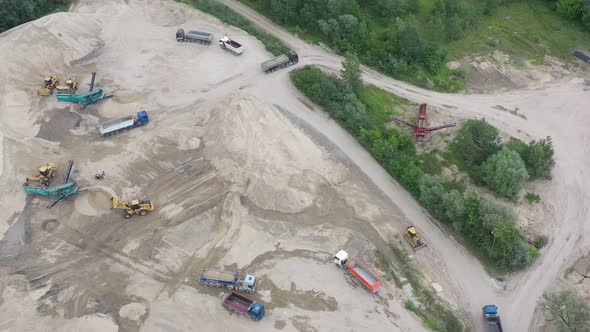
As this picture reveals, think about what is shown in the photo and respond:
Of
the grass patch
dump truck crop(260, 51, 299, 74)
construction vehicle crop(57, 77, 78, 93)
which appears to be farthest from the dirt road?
construction vehicle crop(57, 77, 78, 93)

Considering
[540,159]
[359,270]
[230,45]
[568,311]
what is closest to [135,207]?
[359,270]

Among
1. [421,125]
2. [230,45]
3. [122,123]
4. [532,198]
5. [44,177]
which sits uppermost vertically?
[230,45]

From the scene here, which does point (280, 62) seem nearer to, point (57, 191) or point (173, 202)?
point (173, 202)

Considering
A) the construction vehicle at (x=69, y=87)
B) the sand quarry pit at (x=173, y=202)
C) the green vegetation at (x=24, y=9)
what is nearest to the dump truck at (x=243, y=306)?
the sand quarry pit at (x=173, y=202)

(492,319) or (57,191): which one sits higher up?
(57,191)

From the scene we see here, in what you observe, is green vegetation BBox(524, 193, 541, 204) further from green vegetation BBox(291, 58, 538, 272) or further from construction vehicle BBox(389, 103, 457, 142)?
construction vehicle BBox(389, 103, 457, 142)

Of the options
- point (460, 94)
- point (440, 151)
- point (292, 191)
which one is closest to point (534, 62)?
point (460, 94)

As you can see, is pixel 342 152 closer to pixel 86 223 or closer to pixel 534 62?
pixel 86 223
